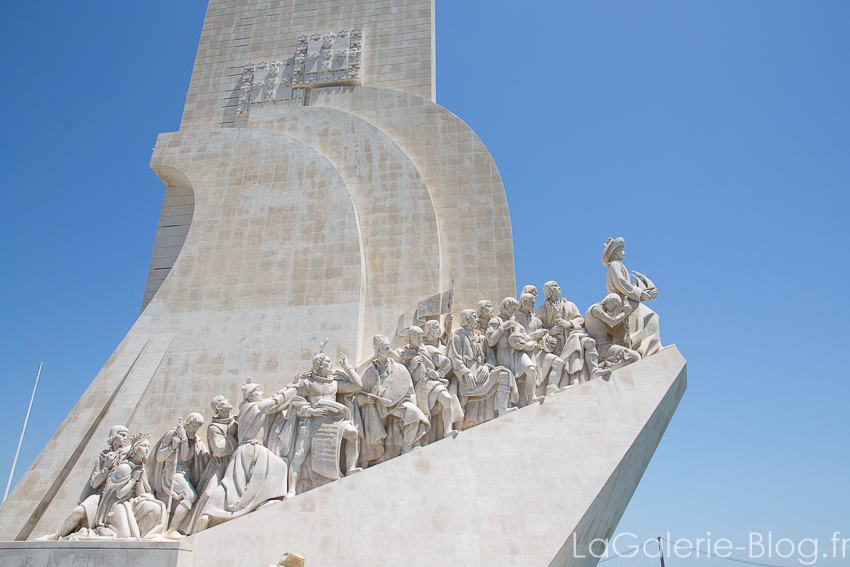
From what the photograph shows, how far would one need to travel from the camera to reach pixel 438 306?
8.35 metres

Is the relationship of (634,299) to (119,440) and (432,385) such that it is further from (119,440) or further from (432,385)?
(119,440)

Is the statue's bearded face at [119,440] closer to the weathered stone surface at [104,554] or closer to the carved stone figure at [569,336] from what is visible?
the weathered stone surface at [104,554]

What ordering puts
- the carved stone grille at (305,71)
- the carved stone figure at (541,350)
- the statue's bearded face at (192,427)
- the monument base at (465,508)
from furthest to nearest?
1. the carved stone grille at (305,71)
2. the carved stone figure at (541,350)
3. the statue's bearded face at (192,427)
4. the monument base at (465,508)

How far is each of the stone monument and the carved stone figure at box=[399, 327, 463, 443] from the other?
3 centimetres

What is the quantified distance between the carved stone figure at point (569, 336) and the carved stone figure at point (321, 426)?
244 centimetres

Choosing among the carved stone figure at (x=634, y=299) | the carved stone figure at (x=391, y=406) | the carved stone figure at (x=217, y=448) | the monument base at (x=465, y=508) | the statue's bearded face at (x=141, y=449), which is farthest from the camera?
the carved stone figure at (x=634, y=299)

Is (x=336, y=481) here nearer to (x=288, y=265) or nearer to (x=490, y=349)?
(x=490, y=349)

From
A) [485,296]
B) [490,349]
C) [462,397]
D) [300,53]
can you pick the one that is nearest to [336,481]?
[462,397]

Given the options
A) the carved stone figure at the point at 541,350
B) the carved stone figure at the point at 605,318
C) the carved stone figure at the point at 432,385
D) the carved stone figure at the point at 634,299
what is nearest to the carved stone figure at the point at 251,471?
the carved stone figure at the point at 432,385

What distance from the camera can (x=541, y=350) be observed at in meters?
7.34

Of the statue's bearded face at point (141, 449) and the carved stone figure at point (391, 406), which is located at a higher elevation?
the carved stone figure at point (391, 406)

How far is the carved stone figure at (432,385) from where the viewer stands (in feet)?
22.5

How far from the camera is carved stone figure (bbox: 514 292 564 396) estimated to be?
7086mm

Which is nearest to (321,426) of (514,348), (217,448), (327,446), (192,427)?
(327,446)
